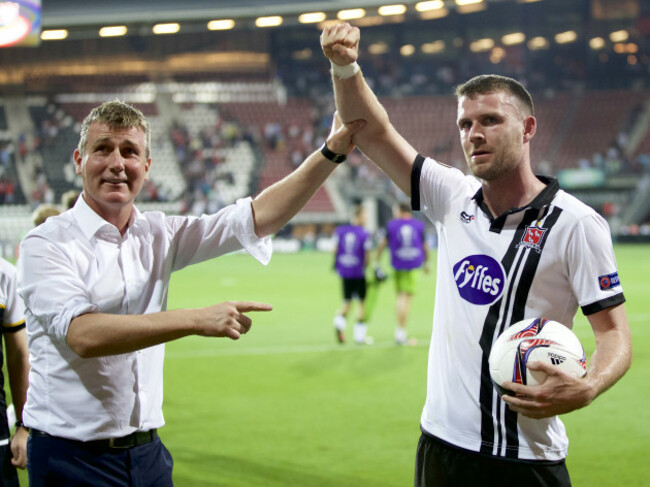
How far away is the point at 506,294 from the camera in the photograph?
3.11 meters

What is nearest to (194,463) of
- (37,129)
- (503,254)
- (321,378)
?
(321,378)

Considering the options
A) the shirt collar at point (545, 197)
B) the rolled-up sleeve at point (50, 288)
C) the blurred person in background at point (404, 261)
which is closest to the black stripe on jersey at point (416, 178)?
the shirt collar at point (545, 197)

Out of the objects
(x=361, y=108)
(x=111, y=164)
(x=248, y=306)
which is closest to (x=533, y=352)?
(x=248, y=306)

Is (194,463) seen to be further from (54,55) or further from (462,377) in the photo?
(54,55)

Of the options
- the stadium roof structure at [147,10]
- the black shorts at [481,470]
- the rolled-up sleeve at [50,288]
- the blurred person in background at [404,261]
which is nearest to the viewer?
the rolled-up sleeve at [50,288]

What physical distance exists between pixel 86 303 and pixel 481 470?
5.43ft

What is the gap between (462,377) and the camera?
3189 millimetres

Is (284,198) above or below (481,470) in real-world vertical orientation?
above

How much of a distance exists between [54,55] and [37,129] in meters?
6.53

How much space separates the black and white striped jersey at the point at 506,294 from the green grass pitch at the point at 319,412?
2893 mm

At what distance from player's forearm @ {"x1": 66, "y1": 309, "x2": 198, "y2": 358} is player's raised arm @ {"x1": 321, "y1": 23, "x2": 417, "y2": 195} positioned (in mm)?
1355

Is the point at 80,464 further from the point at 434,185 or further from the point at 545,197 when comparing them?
the point at 545,197

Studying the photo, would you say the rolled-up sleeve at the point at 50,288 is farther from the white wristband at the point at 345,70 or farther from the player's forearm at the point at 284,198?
the white wristband at the point at 345,70

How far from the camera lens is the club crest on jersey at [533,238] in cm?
309
